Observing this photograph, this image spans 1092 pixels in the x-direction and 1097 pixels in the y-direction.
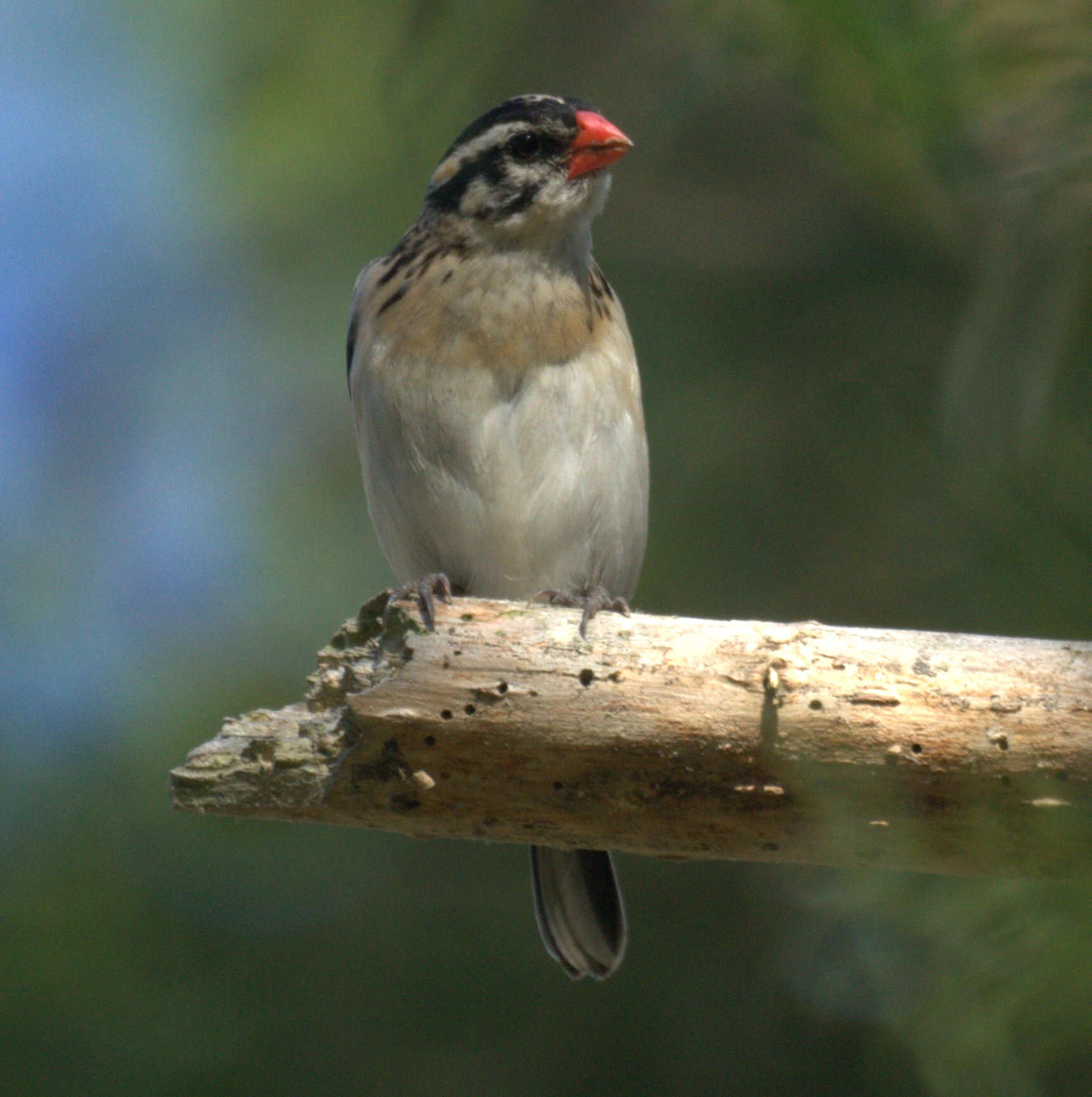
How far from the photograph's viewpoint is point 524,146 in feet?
13.0

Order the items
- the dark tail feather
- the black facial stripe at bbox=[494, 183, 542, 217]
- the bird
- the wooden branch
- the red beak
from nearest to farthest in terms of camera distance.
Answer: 1. the wooden branch
2. the dark tail feather
3. the red beak
4. the bird
5. the black facial stripe at bbox=[494, 183, 542, 217]

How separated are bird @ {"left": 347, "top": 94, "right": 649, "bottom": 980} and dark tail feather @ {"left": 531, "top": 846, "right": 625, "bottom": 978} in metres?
0.01

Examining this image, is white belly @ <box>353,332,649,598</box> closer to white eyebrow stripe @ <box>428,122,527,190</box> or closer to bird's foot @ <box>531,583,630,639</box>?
bird's foot @ <box>531,583,630,639</box>

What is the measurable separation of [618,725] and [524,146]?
214 cm

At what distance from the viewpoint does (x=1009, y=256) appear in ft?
3.60

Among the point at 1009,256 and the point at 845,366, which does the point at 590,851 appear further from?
the point at 1009,256

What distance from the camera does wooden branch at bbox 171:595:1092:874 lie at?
2291 mm

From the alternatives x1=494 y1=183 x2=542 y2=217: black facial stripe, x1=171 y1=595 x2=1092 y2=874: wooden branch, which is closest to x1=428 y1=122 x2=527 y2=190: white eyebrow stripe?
x1=494 y1=183 x2=542 y2=217: black facial stripe

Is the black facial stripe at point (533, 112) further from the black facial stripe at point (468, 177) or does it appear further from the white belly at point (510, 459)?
the white belly at point (510, 459)

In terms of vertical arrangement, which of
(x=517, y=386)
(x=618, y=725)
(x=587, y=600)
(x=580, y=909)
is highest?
(x=517, y=386)

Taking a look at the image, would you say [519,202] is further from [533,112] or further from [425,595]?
[425,595]

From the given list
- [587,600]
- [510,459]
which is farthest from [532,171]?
[587,600]

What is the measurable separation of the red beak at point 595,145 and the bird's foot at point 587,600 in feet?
3.88

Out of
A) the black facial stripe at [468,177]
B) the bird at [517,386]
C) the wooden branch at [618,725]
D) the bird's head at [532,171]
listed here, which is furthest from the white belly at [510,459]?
the wooden branch at [618,725]
